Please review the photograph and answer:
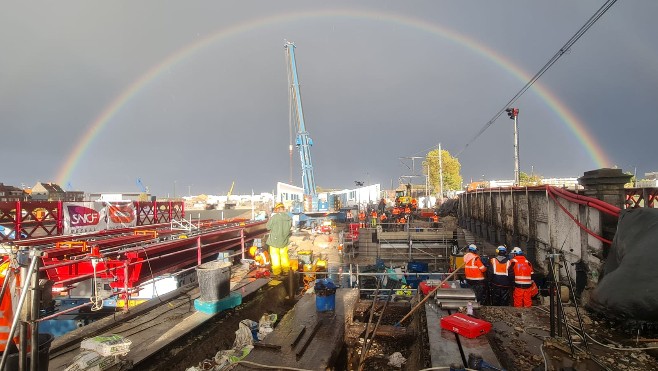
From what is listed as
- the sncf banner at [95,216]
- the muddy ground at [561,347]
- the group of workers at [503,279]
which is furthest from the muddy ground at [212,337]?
the sncf banner at [95,216]

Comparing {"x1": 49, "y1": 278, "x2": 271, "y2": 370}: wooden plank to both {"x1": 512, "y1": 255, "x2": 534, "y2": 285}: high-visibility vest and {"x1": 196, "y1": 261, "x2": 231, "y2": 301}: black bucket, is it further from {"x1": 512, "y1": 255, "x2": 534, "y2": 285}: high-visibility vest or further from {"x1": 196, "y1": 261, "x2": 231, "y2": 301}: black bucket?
{"x1": 512, "y1": 255, "x2": 534, "y2": 285}: high-visibility vest

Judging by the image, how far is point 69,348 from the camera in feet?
17.2

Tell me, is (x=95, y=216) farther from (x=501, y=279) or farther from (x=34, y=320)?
(x=501, y=279)

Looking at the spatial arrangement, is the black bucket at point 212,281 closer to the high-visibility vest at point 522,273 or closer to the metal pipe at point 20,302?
the metal pipe at point 20,302

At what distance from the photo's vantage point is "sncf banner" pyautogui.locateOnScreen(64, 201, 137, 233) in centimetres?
1325

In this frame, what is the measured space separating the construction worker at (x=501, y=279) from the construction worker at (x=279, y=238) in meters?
5.31

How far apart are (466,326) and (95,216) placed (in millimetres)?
14466

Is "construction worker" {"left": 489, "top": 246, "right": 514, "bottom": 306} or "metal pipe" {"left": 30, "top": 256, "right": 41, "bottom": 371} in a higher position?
"metal pipe" {"left": 30, "top": 256, "right": 41, "bottom": 371}

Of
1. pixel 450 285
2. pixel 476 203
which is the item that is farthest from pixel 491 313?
pixel 476 203

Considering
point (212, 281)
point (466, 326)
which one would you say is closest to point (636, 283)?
point (466, 326)

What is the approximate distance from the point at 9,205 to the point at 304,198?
78.8 feet

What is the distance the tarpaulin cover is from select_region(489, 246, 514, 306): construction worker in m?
4.28

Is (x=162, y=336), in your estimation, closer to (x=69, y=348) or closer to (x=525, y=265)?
(x=69, y=348)

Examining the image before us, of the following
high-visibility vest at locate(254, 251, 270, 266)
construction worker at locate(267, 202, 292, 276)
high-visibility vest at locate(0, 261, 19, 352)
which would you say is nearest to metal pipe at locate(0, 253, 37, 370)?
high-visibility vest at locate(0, 261, 19, 352)
